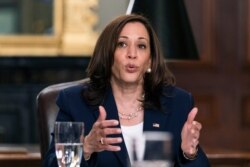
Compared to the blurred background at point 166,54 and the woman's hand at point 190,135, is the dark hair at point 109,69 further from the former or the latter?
the woman's hand at point 190,135

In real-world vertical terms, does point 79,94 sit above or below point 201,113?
above

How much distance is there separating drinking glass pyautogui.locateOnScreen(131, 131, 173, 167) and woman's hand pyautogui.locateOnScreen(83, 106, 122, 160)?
0.96 feet

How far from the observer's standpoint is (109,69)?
2.24 meters

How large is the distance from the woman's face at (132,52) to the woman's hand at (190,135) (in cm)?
37

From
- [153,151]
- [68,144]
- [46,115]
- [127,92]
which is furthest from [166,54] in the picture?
[153,151]

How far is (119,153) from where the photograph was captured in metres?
2.01

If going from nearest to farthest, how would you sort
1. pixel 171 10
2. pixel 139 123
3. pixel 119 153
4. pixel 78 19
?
pixel 119 153 < pixel 139 123 < pixel 171 10 < pixel 78 19

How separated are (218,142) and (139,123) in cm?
227

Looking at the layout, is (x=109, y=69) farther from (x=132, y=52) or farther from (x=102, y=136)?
(x=102, y=136)

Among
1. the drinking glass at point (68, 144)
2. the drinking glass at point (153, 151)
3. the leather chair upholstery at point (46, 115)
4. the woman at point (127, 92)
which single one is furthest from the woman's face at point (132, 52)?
the drinking glass at point (153, 151)

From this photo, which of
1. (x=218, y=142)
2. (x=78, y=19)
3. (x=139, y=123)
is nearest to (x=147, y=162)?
(x=139, y=123)

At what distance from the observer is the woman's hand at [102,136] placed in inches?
63.3

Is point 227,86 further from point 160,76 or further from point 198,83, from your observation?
point 160,76

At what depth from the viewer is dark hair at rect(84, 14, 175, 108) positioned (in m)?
2.18
